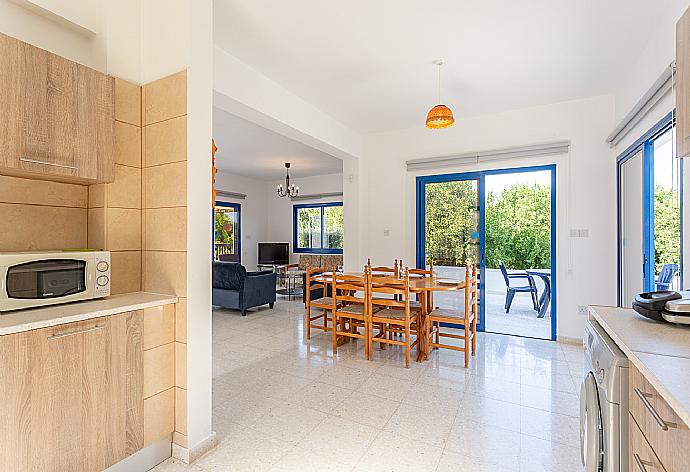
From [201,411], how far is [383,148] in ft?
13.7

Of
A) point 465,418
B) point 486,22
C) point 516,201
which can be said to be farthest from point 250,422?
point 516,201

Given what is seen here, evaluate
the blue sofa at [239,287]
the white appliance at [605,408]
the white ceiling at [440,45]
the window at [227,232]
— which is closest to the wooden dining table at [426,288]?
the white appliance at [605,408]

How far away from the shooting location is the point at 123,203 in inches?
82.4

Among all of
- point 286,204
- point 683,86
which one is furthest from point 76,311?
point 286,204

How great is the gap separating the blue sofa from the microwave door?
389 centimetres

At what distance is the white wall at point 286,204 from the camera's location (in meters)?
8.75

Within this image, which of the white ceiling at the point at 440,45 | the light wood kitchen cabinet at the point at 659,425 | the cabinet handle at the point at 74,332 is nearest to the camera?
the light wood kitchen cabinet at the point at 659,425

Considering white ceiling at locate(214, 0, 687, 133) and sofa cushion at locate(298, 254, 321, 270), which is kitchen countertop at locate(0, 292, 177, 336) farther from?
sofa cushion at locate(298, 254, 321, 270)

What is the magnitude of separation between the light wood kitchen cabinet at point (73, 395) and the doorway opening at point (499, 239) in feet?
13.0

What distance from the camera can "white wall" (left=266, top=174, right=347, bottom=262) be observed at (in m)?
8.75

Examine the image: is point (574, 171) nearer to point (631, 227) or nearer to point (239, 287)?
point (631, 227)

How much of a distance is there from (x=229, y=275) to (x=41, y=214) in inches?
153

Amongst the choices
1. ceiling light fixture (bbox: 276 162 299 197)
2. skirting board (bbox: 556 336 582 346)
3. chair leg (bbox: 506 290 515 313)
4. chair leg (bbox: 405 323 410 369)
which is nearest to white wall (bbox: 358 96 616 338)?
skirting board (bbox: 556 336 582 346)

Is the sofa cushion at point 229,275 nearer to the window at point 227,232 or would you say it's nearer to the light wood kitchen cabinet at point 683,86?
the window at point 227,232
